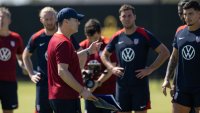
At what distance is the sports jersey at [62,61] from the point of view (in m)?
10.0

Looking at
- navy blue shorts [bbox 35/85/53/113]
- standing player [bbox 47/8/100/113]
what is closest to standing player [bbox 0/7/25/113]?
navy blue shorts [bbox 35/85/53/113]

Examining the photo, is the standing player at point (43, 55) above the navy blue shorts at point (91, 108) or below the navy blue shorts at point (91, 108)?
above

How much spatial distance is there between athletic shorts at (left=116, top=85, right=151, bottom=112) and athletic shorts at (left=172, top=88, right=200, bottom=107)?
990 mm

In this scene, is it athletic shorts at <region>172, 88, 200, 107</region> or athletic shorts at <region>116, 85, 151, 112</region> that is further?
athletic shorts at <region>116, 85, 151, 112</region>

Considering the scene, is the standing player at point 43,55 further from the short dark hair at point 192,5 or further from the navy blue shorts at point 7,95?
the short dark hair at point 192,5

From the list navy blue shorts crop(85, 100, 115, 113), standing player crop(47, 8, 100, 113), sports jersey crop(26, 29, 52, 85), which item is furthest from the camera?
navy blue shorts crop(85, 100, 115, 113)

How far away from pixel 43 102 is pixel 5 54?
1848mm

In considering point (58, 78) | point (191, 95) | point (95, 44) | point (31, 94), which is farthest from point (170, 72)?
point (31, 94)

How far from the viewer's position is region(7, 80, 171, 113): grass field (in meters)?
18.2

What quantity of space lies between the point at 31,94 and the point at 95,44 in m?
12.6

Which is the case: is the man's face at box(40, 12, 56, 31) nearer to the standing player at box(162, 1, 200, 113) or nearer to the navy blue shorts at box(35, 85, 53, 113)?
the navy blue shorts at box(35, 85, 53, 113)

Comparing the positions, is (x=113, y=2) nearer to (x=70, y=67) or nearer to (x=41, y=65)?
(x=41, y=65)

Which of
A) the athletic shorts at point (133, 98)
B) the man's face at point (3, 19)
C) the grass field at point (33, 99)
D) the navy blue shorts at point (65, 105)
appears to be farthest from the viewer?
the grass field at point (33, 99)

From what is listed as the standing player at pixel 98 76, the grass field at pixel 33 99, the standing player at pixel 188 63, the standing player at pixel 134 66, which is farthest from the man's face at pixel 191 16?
the grass field at pixel 33 99
